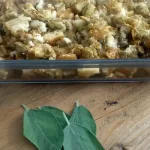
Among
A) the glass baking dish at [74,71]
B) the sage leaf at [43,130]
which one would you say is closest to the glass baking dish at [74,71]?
the glass baking dish at [74,71]

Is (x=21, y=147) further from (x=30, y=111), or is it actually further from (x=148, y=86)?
(x=148, y=86)

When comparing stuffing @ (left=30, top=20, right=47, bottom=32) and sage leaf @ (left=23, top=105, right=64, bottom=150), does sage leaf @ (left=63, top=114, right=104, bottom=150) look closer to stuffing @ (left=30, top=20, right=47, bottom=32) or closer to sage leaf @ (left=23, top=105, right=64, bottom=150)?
sage leaf @ (left=23, top=105, right=64, bottom=150)

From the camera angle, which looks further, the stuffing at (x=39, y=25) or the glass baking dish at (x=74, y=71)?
the stuffing at (x=39, y=25)

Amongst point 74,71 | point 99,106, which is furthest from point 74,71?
point 99,106

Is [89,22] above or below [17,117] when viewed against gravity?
above

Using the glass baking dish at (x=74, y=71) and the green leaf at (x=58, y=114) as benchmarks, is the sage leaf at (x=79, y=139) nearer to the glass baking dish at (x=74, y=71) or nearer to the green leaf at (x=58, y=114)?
the green leaf at (x=58, y=114)

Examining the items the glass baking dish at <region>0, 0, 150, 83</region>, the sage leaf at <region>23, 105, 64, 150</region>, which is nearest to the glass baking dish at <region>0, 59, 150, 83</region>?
the glass baking dish at <region>0, 0, 150, 83</region>

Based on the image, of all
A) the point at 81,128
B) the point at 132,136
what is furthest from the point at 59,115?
the point at 132,136
